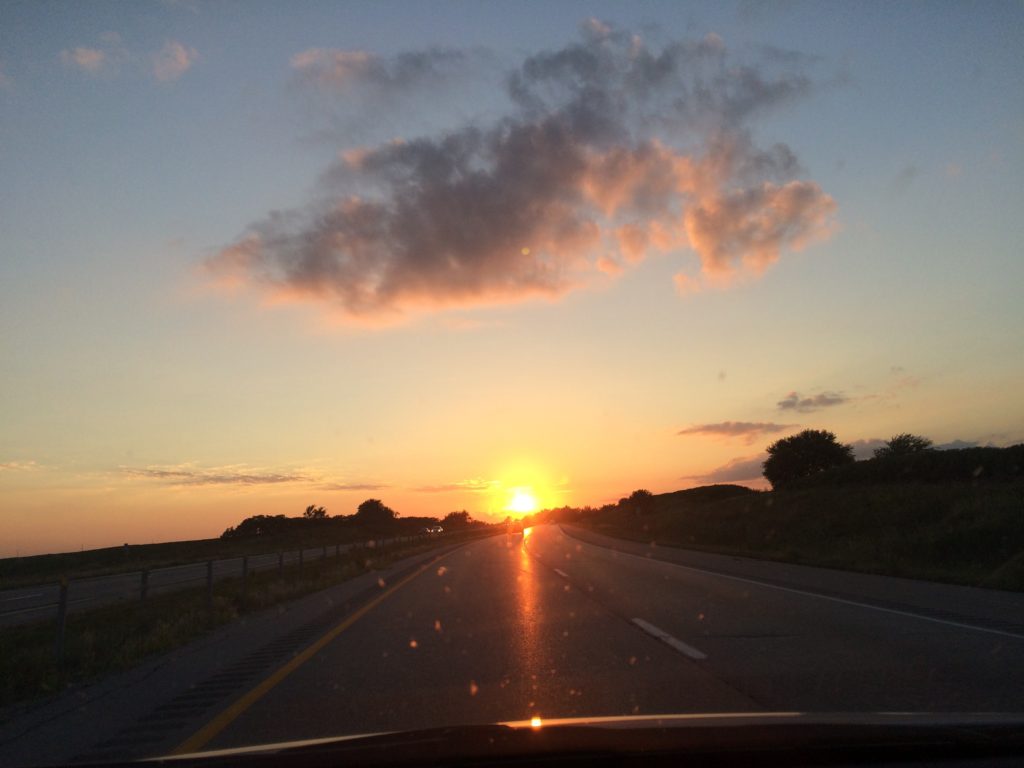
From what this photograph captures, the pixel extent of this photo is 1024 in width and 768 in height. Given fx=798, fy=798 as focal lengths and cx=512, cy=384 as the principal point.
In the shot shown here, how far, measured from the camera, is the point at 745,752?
12.8 feet

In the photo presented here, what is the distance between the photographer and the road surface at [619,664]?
639 centimetres

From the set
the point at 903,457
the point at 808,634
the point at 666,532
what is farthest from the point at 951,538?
the point at 666,532

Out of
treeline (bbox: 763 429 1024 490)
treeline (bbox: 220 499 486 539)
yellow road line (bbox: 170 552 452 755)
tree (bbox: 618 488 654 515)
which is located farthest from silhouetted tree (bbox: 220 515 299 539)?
yellow road line (bbox: 170 552 452 755)

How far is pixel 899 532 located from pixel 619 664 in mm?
25606

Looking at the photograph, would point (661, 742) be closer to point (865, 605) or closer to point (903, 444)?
point (865, 605)

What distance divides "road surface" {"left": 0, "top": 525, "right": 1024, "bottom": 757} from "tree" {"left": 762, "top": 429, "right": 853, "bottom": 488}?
8787 centimetres

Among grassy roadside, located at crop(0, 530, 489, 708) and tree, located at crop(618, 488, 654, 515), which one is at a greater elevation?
Answer: tree, located at crop(618, 488, 654, 515)

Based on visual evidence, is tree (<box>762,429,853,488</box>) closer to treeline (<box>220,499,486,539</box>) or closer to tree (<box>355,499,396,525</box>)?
treeline (<box>220,499,486,539</box>)

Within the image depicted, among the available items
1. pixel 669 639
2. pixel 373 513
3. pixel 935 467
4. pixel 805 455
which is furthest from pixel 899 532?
pixel 373 513

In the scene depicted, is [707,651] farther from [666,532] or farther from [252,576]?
[666,532]

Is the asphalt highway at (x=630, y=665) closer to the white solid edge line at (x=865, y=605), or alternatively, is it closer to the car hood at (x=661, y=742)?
the white solid edge line at (x=865, y=605)

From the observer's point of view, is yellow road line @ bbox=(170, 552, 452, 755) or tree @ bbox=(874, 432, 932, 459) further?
tree @ bbox=(874, 432, 932, 459)

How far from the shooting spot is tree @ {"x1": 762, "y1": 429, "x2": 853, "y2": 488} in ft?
322

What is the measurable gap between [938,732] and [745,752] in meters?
1.04
